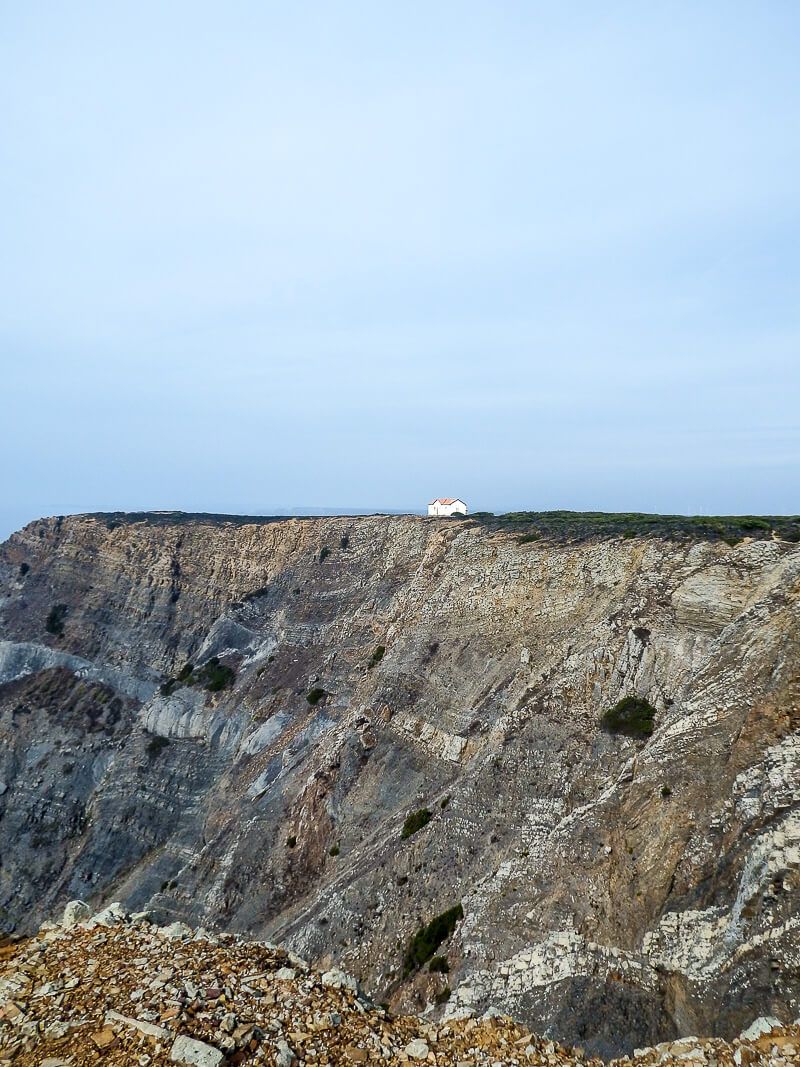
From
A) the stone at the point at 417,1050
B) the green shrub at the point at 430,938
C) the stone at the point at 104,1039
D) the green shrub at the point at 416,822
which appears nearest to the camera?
the stone at the point at 104,1039

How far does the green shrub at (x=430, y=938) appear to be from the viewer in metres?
22.6

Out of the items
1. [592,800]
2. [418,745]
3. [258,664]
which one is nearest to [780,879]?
[592,800]

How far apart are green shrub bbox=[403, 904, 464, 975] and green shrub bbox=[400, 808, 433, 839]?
15.2 ft

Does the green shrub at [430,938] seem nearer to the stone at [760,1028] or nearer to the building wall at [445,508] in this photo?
the stone at [760,1028]

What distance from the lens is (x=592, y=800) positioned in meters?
23.3

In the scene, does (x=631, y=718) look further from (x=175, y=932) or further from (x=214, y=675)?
(x=214, y=675)

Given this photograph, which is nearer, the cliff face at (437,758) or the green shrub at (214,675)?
the cliff face at (437,758)

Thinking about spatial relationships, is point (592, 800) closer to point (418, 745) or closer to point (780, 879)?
point (780, 879)

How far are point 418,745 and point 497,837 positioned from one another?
31.2ft

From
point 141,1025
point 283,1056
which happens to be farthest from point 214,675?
point 283,1056

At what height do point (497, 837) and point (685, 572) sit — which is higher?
point (685, 572)

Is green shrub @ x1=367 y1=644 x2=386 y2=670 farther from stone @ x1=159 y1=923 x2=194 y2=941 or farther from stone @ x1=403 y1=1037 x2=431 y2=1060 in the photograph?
stone @ x1=403 y1=1037 x2=431 y2=1060

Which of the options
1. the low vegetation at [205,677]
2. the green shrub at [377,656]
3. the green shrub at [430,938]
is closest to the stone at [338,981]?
the green shrub at [430,938]

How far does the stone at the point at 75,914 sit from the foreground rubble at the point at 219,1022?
4.50 ft
